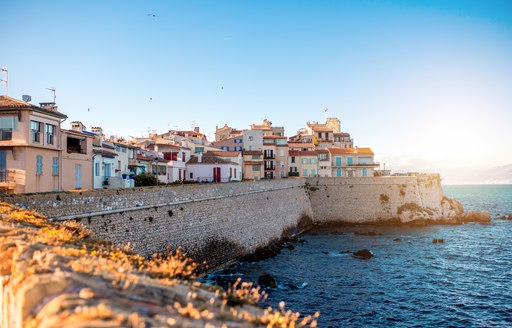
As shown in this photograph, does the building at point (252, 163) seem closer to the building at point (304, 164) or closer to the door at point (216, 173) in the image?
the building at point (304, 164)

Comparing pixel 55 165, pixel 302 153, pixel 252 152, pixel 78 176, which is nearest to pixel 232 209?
pixel 78 176

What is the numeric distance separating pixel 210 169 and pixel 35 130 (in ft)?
105

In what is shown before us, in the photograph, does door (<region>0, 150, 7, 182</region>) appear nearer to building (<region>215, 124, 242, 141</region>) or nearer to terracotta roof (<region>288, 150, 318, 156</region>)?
terracotta roof (<region>288, 150, 318, 156</region>)

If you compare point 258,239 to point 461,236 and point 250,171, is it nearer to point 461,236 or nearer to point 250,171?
point 461,236

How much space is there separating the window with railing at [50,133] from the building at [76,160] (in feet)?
3.86

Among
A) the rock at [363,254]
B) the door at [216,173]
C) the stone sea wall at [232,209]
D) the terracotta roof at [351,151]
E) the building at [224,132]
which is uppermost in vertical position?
the building at [224,132]

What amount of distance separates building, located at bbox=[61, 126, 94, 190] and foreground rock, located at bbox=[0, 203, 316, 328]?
2093cm

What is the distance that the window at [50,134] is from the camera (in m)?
25.1

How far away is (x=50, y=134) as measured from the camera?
2552cm

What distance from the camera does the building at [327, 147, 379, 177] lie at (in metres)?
74.3

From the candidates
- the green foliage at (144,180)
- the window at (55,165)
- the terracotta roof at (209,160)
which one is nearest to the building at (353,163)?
the terracotta roof at (209,160)

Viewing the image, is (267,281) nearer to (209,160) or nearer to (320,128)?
(209,160)

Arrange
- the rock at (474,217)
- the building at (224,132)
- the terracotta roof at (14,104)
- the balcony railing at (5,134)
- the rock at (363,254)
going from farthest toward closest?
the building at (224,132) < the rock at (474,217) < the rock at (363,254) < the terracotta roof at (14,104) < the balcony railing at (5,134)

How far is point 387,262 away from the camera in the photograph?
3503 cm
